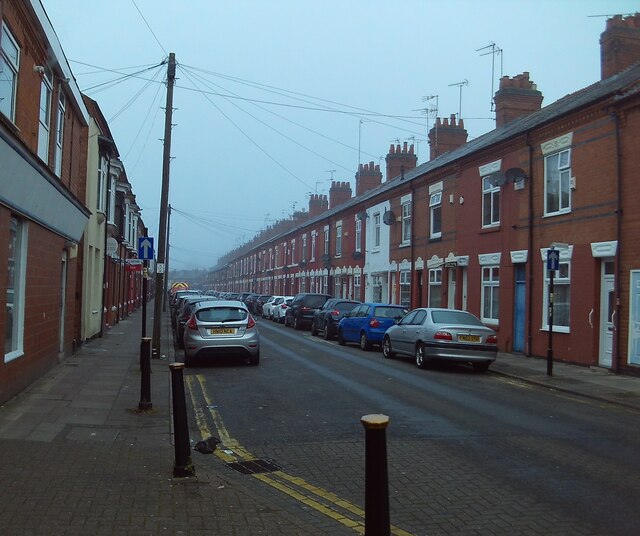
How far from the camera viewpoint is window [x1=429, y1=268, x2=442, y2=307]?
25766mm

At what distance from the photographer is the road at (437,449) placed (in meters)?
5.32

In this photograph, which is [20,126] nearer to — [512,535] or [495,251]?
[512,535]

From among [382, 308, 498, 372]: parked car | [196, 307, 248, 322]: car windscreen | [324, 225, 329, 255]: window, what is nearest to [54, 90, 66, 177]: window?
[196, 307, 248, 322]: car windscreen

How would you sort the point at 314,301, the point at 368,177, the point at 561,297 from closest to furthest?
the point at 561,297 < the point at 314,301 < the point at 368,177

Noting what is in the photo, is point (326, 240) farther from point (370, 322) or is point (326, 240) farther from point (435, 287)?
point (370, 322)

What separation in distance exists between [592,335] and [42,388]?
41.3 feet

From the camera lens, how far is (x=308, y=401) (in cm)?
1061

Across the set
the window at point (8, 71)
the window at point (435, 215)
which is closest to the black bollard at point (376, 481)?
the window at point (8, 71)

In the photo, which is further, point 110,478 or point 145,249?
point 145,249

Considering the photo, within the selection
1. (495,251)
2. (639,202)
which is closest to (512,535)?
(639,202)

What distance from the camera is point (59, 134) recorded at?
13.2m

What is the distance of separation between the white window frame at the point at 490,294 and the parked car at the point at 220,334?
925cm

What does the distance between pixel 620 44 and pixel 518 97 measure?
6.34m

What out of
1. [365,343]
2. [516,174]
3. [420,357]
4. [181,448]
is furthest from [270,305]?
[181,448]
